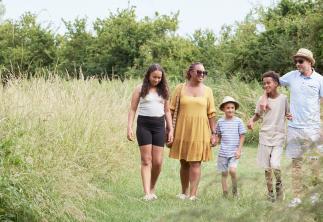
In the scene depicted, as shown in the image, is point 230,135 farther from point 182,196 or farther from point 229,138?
point 182,196

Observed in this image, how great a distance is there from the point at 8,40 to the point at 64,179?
68.9ft

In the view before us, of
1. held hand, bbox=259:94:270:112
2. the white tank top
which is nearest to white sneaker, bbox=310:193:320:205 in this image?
held hand, bbox=259:94:270:112

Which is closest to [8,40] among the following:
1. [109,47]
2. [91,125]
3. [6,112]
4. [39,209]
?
[109,47]

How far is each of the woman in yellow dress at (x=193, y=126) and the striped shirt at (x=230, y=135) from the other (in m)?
0.16

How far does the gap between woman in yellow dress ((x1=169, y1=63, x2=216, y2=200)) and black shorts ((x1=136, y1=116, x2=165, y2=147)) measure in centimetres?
21

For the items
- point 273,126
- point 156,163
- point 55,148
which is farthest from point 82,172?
point 273,126

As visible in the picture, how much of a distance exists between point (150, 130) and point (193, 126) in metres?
0.51

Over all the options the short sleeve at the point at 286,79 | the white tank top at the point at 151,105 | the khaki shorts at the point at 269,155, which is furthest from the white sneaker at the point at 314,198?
the white tank top at the point at 151,105

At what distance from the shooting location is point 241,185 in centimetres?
270

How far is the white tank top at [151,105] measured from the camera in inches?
315

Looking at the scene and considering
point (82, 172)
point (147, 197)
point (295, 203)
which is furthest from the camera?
point (82, 172)

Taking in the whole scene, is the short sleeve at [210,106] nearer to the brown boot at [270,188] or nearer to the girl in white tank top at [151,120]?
the girl in white tank top at [151,120]

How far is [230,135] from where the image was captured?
8.06 m

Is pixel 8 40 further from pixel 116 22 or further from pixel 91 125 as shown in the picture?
pixel 91 125
